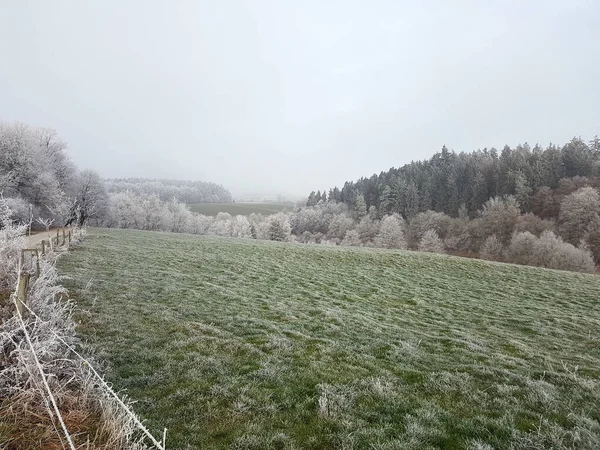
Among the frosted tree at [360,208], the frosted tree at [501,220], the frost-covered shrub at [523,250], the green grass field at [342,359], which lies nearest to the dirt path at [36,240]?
the green grass field at [342,359]

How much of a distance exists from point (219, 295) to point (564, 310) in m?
15.9

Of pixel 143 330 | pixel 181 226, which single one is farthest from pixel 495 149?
pixel 143 330

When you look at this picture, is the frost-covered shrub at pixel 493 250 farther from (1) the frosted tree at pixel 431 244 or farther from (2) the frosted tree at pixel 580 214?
(2) the frosted tree at pixel 580 214

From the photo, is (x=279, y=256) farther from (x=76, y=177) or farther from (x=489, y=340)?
(x=76, y=177)

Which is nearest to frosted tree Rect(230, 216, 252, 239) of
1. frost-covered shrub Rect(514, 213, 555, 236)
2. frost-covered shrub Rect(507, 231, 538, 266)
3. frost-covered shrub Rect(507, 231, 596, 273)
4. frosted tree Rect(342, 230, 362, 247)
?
frosted tree Rect(342, 230, 362, 247)

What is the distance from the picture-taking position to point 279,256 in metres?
27.2

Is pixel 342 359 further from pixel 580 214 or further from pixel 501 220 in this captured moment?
pixel 501 220

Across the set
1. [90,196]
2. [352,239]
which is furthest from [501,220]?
[90,196]

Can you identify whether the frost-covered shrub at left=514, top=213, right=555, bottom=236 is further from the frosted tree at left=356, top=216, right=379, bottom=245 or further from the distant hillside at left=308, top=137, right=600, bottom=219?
the frosted tree at left=356, top=216, right=379, bottom=245

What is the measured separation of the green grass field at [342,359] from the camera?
5.07m

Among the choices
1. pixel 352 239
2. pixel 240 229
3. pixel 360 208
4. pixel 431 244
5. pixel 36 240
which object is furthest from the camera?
pixel 360 208

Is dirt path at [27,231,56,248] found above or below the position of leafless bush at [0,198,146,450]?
below

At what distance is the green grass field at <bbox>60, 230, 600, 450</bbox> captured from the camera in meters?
5.07

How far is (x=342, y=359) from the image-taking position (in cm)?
809
